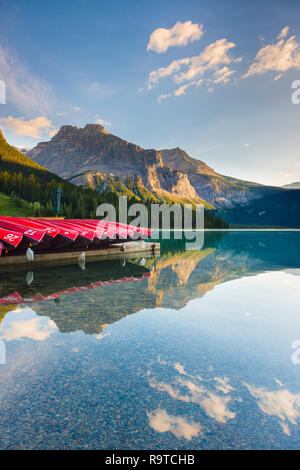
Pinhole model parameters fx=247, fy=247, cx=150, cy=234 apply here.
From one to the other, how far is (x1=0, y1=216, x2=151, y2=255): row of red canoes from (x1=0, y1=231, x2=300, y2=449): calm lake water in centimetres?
1162

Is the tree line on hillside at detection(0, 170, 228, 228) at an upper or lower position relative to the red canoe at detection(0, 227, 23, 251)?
upper

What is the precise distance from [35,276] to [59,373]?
15083 millimetres

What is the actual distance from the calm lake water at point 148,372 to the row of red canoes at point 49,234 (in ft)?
38.1

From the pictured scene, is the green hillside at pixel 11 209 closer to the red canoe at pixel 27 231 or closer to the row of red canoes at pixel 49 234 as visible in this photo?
the row of red canoes at pixel 49 234

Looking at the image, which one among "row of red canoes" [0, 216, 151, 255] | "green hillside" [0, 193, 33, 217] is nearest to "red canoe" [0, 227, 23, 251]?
"row of red canoes" [0, 216, 151, 255]

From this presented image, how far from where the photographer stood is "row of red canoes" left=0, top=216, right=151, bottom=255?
24775 mm

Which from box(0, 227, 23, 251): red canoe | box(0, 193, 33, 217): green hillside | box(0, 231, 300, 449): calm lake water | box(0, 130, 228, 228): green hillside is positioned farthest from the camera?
box(0, 130, 228, 228): green hillside

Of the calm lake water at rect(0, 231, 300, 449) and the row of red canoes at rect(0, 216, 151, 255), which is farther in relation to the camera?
the row of red canoes at rect(0, 216, 151, 255)

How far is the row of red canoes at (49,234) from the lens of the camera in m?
24.8

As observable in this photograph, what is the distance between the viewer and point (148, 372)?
22.0 ft

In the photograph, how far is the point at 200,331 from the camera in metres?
9.65

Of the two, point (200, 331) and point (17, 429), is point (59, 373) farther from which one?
point (200, 331)

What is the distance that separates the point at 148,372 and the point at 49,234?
2342 centimetres

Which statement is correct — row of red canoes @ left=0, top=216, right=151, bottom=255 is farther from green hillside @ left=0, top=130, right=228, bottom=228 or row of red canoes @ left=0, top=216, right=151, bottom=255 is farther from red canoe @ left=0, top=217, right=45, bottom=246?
green hillside @ left=0, top=130, right=228, bottom=228
